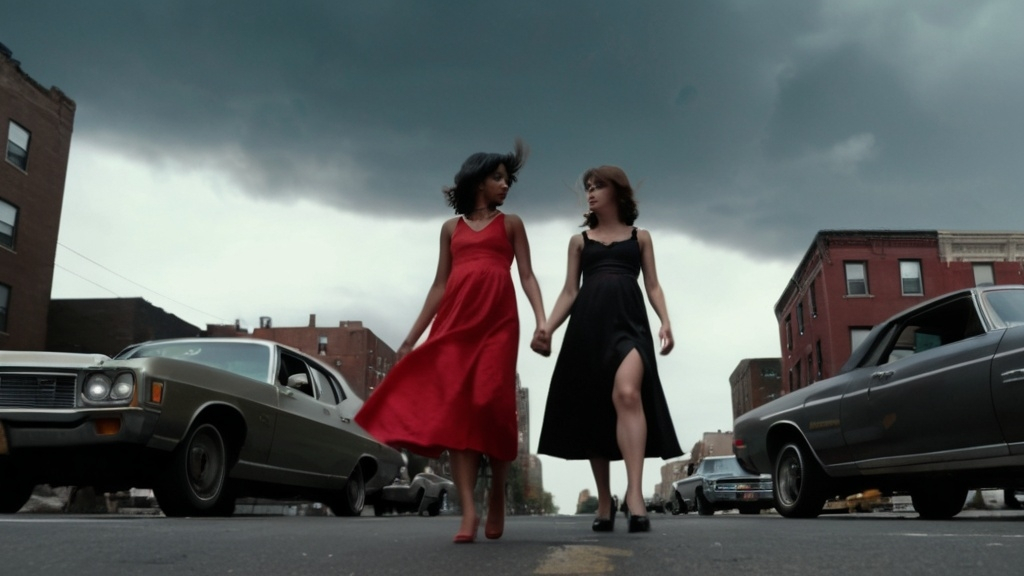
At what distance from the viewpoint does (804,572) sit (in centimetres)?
307

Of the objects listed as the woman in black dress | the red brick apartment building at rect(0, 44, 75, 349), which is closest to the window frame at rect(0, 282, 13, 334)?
the red brick apartment building at rect(0, 44, 75, 349)

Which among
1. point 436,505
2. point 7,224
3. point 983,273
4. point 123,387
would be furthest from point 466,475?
point 983,273

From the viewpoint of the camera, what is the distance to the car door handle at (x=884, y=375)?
7605 mm

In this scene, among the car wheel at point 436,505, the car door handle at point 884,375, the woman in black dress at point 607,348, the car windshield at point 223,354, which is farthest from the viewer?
the car wheel at point 436,505

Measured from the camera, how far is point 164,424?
23.6ft

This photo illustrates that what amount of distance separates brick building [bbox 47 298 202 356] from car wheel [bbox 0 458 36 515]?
43338mm

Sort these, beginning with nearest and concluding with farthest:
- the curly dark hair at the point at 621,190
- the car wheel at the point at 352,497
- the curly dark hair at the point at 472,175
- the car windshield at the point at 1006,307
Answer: the curly dark hair at the point at 472,175
the curly dark hair at the point at 621,190
the car windshield at the point at 1006,307
the car wheel at the point at 352,497

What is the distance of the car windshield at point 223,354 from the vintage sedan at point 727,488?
36.9ft

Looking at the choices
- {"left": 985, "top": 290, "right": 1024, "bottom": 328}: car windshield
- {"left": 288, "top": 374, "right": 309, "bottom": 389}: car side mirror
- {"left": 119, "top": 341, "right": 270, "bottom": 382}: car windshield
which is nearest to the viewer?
{"left": 985, "top": 290, "right": 1024, "bottom": 328}: car windshield

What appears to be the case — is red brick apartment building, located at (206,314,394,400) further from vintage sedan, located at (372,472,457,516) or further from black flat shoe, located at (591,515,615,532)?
black flat shoe, located at (591,515,615,532)

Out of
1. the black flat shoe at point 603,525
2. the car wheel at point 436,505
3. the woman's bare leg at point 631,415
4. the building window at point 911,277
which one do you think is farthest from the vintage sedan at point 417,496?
the building window at point 911,277

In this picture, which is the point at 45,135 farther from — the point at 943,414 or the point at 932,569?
the point at 932,569

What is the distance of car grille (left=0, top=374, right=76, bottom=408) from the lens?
7160 millimetres

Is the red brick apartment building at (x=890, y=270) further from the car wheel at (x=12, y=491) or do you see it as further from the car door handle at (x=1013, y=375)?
the car wheel at (x=12, y=491)
